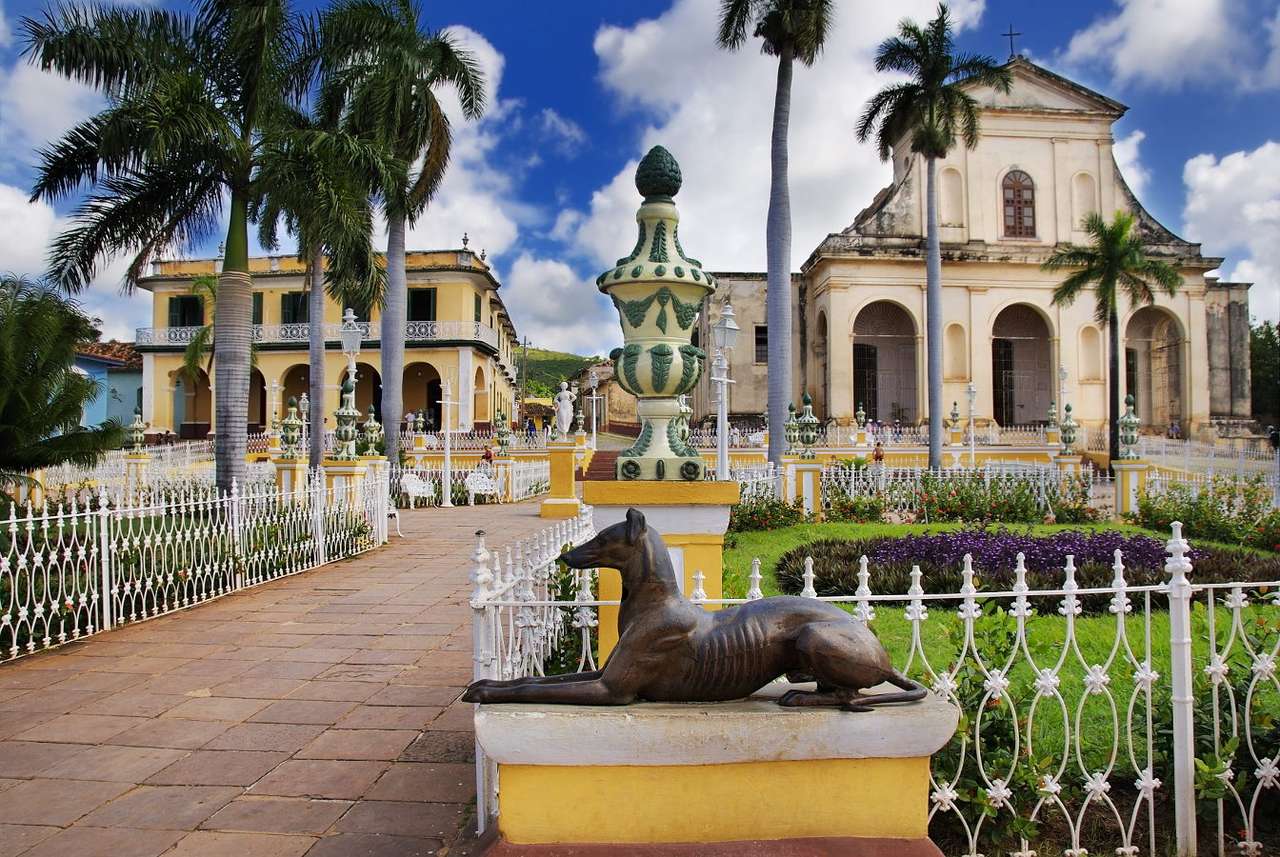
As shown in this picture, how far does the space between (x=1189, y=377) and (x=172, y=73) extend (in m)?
31.4

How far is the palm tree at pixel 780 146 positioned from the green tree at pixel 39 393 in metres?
12.1

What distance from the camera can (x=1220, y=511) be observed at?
1189 cm

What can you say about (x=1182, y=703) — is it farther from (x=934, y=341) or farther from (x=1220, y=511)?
(x=934, y=341)

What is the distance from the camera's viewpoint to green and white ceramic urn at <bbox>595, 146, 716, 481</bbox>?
384cm

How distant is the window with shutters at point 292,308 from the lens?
1330 inches

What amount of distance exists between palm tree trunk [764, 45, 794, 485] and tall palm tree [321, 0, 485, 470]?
7.10 metres

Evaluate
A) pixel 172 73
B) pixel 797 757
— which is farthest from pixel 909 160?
pixel 797 757

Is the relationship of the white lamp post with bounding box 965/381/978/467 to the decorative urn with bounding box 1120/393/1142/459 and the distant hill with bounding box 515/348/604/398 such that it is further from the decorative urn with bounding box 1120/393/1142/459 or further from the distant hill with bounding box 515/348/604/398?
the distant hill with bounding box 515/348/604/398

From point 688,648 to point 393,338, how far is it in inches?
725

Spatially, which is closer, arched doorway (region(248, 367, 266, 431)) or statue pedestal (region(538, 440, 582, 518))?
statue pedestal (region(538, 440, 582, 518))

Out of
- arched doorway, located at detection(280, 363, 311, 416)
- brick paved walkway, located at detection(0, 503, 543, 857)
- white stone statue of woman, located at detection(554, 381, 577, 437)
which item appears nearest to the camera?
brick paved walkway, located at detection(0, 503, 543, 857)

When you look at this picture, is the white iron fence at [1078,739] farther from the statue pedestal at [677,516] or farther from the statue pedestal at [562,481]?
the statue pedestal at [562,481]

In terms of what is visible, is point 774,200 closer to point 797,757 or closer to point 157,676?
point 157,676

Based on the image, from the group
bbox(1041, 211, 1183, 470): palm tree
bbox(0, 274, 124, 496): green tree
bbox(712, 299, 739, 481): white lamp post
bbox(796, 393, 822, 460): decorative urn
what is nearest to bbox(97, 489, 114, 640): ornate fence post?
bbox(0, 274, 124, 496): green tree
